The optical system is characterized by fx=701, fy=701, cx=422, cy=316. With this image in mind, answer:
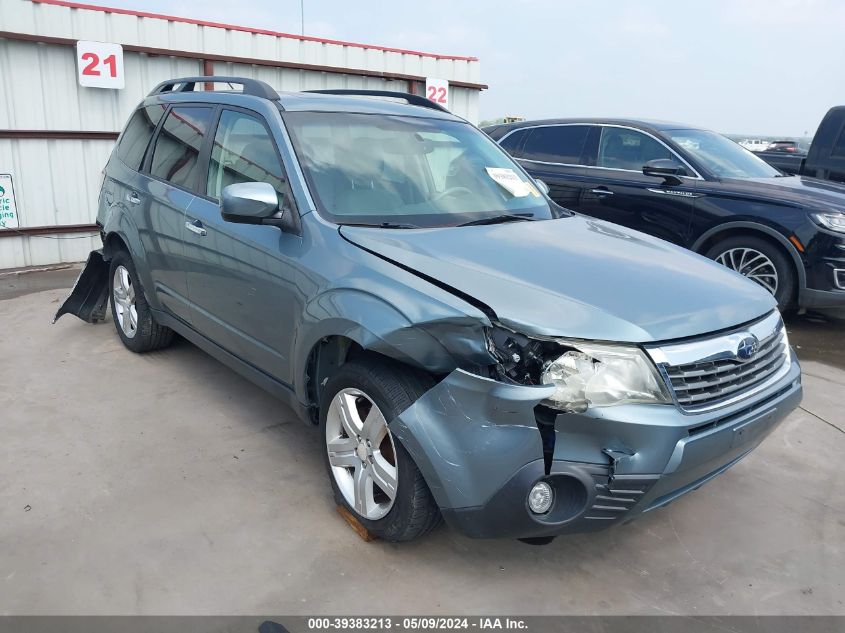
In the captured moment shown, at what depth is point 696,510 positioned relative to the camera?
3252 mm

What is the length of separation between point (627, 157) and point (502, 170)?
3425 mm

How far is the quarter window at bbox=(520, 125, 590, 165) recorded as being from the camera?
728cm

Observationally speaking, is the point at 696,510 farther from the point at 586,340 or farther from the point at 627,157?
the point at 627,157

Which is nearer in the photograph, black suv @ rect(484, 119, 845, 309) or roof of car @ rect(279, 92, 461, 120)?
roof of car @ rect(279, 92, 461, 120)

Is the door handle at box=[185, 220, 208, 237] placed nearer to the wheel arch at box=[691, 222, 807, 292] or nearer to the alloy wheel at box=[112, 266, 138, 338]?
the alloy wheel at box=[112, 266, 138, 338]

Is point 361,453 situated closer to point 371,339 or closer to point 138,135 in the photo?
point 371,339

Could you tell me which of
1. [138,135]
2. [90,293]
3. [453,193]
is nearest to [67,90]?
[90,293]

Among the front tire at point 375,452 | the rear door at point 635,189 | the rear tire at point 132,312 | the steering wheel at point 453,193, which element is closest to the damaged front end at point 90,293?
the rear tire at point 132,312

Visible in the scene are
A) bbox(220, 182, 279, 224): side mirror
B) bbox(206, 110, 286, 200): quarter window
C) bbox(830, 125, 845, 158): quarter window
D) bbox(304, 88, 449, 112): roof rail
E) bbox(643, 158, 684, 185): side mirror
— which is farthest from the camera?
bbox(830, 125, 845, 158): quarter window

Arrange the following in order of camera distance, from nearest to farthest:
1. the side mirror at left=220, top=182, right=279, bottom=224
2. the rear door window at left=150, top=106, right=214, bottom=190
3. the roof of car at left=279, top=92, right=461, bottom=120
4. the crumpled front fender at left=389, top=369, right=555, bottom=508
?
the crumpled front fender at left=389, top=369, right=555, bottom=508 < the side mirror at left=220, top=182, right=279, bottom=224 < the roof of car at left=279, top=92, right=461, bottom=120 < the rear door window at left=150, top=106, right=214, bottom=190

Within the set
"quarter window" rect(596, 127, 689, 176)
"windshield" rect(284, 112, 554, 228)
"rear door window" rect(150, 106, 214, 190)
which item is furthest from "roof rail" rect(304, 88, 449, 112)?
"quarter window" rect(596, 127, 689, 176)

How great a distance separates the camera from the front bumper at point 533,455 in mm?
2283

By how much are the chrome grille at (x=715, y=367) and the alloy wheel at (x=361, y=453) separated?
103cm

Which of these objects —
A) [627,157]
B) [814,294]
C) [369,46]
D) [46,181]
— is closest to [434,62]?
[369,46]
